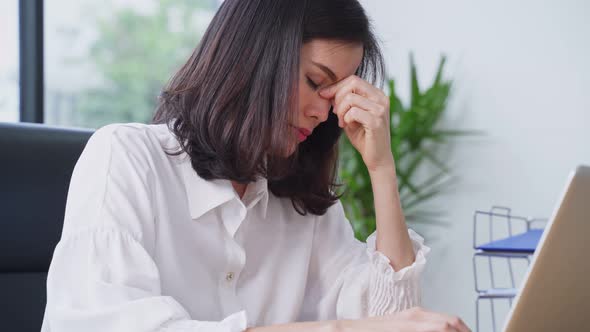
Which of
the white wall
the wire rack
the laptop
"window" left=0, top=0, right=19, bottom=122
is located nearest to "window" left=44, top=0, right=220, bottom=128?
"window" left=0, top=0, right=19, bottom=122

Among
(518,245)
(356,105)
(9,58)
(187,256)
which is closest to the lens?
(187,256)

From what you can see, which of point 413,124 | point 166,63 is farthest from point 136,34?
point 413,124

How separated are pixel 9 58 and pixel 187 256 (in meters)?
2.16

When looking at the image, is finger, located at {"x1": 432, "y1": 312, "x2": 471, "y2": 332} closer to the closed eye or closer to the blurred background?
the closed eye

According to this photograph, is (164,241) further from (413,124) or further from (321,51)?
(413,124)

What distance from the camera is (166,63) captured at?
6.30 meters

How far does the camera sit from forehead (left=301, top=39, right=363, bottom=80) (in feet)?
3.96

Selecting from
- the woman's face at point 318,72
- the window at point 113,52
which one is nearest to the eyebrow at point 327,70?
the woman's face at point 318,72

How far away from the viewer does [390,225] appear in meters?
1.34

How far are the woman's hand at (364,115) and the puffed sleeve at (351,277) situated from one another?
0.17m

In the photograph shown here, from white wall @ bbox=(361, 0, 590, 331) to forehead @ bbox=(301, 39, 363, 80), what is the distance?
1712 millimetres

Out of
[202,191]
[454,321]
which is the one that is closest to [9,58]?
[202,191]

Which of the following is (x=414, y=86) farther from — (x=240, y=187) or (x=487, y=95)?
(x=240, y=187)

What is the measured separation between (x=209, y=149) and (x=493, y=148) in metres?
2.09
